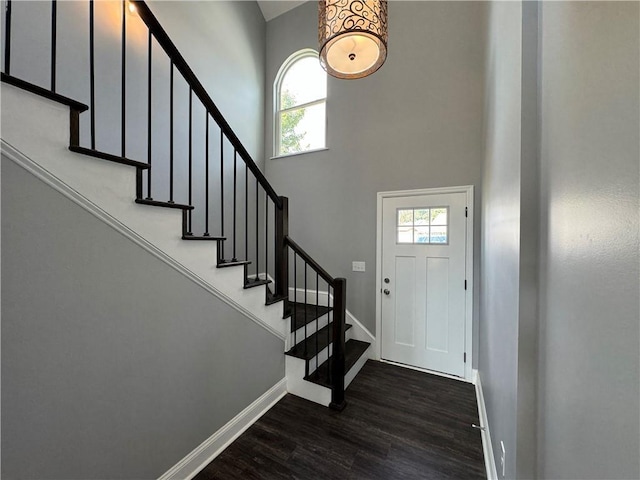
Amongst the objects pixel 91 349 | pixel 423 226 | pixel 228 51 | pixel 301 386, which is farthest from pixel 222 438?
pixel 228 51

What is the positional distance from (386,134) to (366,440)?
3005 mm

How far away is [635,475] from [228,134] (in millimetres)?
2148

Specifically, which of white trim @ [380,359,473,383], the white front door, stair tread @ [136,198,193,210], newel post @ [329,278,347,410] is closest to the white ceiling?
the white front door

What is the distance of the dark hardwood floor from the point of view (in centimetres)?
160

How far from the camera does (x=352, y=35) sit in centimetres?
142

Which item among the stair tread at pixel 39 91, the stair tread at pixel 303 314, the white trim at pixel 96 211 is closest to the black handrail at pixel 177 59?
the stair tread at pixel 39 91

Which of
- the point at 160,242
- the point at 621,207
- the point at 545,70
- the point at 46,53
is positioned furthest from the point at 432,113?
the point at 46,53

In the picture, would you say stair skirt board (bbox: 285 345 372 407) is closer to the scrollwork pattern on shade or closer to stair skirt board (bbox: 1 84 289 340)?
stair skirt board (bbox: 1 84 289 340)

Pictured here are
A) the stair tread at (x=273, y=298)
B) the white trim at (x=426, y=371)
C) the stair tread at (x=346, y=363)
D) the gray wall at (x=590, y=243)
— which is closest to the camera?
the gray wall at (x=590, y=243)

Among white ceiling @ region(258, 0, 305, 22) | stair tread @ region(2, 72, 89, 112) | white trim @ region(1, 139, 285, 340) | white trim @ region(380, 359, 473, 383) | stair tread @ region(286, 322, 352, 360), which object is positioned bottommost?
white trim @ region(380, 359, 473, 383)

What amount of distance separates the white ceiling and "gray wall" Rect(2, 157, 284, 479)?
13.5 feet

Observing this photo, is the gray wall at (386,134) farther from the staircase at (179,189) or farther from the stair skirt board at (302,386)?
the stair skirt board at (302,386)

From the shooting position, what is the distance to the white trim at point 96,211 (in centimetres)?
91

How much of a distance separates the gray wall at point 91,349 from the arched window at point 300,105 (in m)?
2.73
